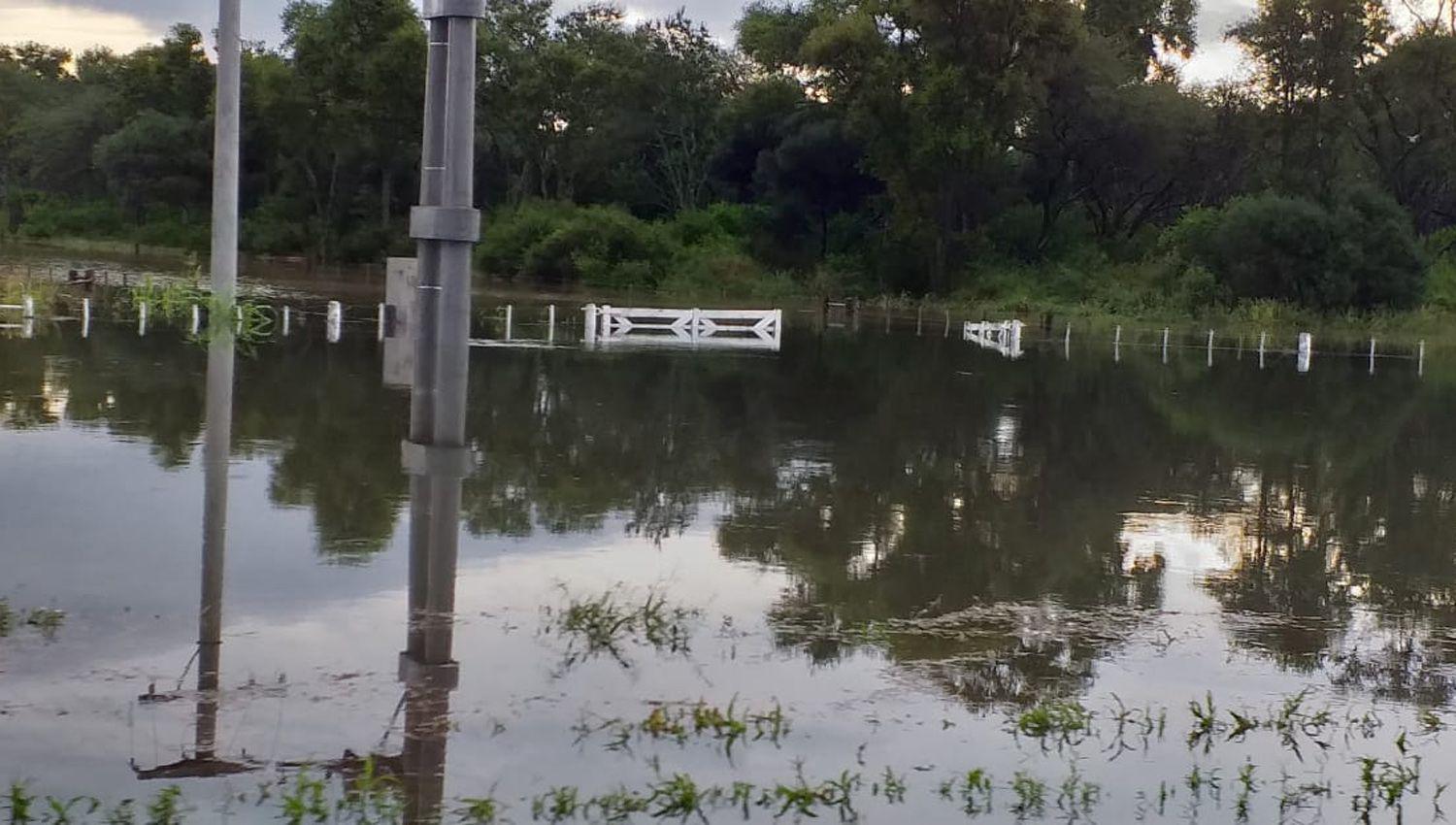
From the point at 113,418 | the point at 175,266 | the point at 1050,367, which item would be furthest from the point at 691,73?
the point at 113,418

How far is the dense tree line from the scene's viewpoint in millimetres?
62438

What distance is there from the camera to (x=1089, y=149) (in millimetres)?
69500

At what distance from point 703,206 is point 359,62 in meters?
16.6

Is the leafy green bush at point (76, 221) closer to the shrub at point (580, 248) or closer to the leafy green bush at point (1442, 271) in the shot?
the shrub at point (580, 248)

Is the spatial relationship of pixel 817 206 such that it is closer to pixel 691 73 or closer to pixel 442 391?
pixel 691 73

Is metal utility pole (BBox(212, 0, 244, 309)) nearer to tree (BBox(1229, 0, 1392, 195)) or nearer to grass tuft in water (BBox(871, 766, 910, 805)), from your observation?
grass tuft in water (BBox(871, 766, 910, 805))

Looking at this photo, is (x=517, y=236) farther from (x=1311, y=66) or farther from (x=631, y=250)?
(x=1311, y=66)

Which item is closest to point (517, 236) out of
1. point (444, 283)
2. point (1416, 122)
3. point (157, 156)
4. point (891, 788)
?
point (157, 156)

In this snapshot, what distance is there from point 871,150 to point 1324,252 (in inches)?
659

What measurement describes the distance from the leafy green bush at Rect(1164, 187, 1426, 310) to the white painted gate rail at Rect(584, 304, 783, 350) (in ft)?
82.9

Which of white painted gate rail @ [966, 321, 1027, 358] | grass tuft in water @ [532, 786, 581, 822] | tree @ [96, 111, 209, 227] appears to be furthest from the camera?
tree @ [96, 111, 209, 227]

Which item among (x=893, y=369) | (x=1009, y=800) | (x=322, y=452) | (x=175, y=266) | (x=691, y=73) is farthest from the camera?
(x=691, y=73)

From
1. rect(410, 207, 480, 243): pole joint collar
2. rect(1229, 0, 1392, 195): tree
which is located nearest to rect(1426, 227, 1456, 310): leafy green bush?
rect(1229, 0, 1392, 195): tree

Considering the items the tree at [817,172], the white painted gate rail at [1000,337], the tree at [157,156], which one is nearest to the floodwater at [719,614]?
the white painted gate rail at [1000,337]
